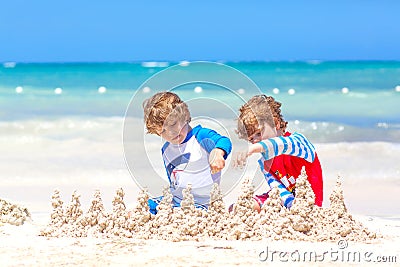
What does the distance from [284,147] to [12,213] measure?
60.1 inches

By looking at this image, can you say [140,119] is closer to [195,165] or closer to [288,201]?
[195,165]

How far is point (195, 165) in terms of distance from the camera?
3641 millimetres

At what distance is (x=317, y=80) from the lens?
20.2m

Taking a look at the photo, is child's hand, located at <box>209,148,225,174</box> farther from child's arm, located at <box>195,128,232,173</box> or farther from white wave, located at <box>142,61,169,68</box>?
white wave, located at <box>142,61,169,68</box>

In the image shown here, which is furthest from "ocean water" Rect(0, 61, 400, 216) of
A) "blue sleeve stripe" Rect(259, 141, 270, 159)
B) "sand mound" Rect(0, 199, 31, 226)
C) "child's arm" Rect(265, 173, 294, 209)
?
"sand mound" Rect(0, 199, 31, 226)

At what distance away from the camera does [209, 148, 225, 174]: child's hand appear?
3389mm

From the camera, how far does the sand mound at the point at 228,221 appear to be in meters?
3.52

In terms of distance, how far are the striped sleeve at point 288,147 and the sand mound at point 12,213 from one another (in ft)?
4.48

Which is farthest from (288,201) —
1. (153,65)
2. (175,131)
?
(153,65)

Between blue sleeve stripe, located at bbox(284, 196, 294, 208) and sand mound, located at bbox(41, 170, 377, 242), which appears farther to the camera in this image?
blue sleeve stripe, located at bbox(284, 196, 294, 208)

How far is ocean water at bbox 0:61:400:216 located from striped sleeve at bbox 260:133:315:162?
0.55ft

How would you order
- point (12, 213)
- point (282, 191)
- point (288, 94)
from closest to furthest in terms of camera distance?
point (282, 191) < point (12, 213) < point (288, 94)

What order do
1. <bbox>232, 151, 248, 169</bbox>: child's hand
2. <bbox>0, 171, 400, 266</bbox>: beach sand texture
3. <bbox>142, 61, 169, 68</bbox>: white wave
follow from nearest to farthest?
<bbox>0, 171, 400, 266</bbox>: beach sand texture < <bbox>232, 151, 248, 169</bbox>: child's hand < <bbox>142, 61, 169, 68</bbox>: white wave

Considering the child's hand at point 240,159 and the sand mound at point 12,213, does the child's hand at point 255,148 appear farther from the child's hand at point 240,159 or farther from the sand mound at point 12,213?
the sand mound at point 12,213
